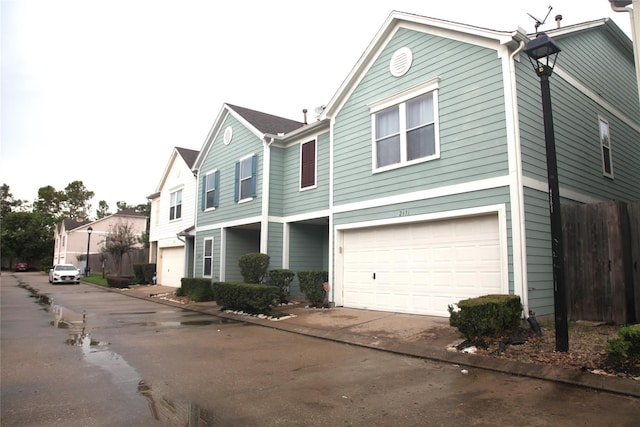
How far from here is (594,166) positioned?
37.6 ft

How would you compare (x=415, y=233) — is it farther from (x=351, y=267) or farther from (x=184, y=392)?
(x=184, y=392)

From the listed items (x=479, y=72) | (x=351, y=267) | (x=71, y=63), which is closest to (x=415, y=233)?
(x=351, y=267)

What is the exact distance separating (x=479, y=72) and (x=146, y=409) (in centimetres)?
897

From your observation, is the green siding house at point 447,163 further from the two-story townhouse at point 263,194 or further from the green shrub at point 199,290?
the green shrub at point 199,290

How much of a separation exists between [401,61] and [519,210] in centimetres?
524

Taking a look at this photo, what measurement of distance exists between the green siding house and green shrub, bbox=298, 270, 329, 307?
17.0 inches

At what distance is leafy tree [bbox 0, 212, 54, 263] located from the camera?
59812mm

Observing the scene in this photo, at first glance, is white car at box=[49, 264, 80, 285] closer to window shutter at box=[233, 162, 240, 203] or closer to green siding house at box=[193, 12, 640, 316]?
window shutter at box=[233, 162, 240, 203]

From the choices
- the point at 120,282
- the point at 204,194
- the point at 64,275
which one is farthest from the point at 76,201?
the point at 204,194

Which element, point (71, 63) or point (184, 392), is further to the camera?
point (71, 63)

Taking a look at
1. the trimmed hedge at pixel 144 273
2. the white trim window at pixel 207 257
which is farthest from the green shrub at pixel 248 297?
the trimmed hedge at pixel 144 273

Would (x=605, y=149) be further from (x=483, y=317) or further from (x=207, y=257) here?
(x=207, y=257)

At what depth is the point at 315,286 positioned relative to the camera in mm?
13117

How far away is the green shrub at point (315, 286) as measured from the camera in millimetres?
13117
